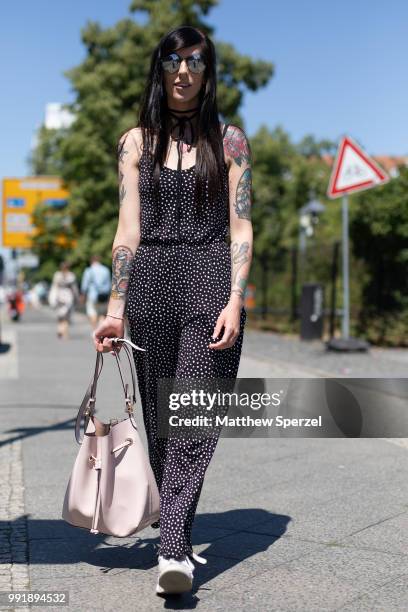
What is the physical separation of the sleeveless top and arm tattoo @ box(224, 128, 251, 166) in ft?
0.19

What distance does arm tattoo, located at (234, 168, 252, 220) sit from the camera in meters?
3.64

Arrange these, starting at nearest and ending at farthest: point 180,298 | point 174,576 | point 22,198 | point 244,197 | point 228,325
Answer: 1. point 174,576
2. point 228,325
3. point 180,298
4. point 244,197
5. point 22,198

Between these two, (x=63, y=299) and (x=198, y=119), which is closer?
(x=198, y=119)

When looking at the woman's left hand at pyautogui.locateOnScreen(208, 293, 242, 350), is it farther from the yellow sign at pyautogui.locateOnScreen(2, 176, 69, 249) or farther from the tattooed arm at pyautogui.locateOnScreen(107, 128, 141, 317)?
the yellow sign at pyautogui.locateOnScreen(2, 176, 69, 249)

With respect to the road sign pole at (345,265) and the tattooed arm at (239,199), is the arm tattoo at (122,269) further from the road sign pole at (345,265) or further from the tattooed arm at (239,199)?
the road sign pole at (345,265)

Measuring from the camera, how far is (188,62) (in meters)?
3.59

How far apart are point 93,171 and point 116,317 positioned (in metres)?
33.7

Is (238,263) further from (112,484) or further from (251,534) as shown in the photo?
(251,534)

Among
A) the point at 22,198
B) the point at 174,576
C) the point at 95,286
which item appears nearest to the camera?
the point at 174,576

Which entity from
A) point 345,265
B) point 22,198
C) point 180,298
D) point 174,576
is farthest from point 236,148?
point 22,198

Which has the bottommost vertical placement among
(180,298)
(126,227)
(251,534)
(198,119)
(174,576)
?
(251,534)

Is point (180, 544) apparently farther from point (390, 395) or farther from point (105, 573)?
point (390, 395)

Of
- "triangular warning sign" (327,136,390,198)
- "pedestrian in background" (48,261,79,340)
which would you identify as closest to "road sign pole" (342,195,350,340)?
"triangular warning sign" (327,136,390,198)

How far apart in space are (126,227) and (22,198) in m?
46.5
